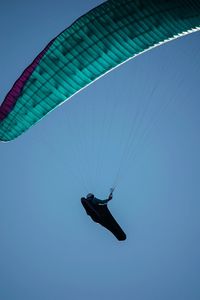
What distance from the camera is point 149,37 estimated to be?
1155cm

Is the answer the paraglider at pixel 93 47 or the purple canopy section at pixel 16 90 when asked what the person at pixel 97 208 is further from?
the purple canopy section at pixel 16 90

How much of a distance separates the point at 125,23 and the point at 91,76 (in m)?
1.63

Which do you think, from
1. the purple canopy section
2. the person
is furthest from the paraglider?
the person

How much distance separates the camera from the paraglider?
1117cm

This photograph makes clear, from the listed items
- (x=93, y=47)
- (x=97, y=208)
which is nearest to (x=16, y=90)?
(x=93, y=47)

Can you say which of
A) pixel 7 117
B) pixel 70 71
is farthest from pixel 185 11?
pixel 7 117

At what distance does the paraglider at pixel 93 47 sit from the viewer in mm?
11172

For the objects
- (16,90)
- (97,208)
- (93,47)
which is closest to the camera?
(93,47)

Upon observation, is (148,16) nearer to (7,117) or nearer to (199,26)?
(199,26)

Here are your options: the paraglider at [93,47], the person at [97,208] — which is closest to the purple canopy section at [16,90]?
the paraglider at [93,47]

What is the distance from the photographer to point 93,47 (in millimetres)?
11938

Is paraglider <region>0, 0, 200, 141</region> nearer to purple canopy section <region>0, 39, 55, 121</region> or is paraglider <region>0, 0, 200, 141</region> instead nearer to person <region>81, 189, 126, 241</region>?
purple canopy section <region>0, 39, 55, 121</region>

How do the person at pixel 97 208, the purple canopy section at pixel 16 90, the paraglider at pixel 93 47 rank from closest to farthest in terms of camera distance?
the paraglider at pixel 93 47, the purple canopy section at pixel 16 90, the person at pixel 97 208

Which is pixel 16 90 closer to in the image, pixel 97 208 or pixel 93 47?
pixel 93 47
